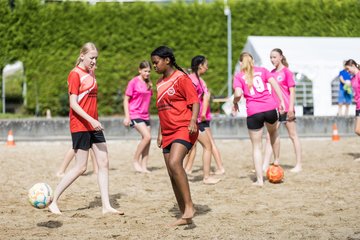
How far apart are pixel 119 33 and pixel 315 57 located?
8288mm

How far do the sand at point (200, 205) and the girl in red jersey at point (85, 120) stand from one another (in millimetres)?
432

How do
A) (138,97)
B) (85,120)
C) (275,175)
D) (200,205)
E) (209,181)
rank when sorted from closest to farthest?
(85,120), (200,205), (275,175), (209,181), (138,97)

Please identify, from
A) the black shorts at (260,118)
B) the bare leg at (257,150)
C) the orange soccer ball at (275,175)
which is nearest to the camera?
the black shorts at (260,118)

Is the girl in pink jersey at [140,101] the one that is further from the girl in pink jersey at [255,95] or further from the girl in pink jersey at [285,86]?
the girl in pink jersey at [255,95]

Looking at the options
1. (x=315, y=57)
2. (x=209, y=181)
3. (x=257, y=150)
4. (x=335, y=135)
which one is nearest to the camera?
(x=257, y=150)

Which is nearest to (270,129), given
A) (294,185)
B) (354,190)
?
(294,185)

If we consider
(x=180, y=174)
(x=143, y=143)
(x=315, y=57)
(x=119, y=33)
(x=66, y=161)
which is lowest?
(x=66, y=161)

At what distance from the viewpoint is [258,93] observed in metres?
9.96

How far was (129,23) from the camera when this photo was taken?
2880cm

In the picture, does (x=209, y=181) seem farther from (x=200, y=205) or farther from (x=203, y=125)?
(x=200, y=205)

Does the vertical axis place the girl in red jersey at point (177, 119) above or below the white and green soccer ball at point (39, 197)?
above

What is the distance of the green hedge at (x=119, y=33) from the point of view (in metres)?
27.8

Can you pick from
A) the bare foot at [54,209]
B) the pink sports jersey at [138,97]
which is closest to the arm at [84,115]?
the bare foot at [54,209]

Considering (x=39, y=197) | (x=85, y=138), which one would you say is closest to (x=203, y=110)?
(x=85, y=138)
